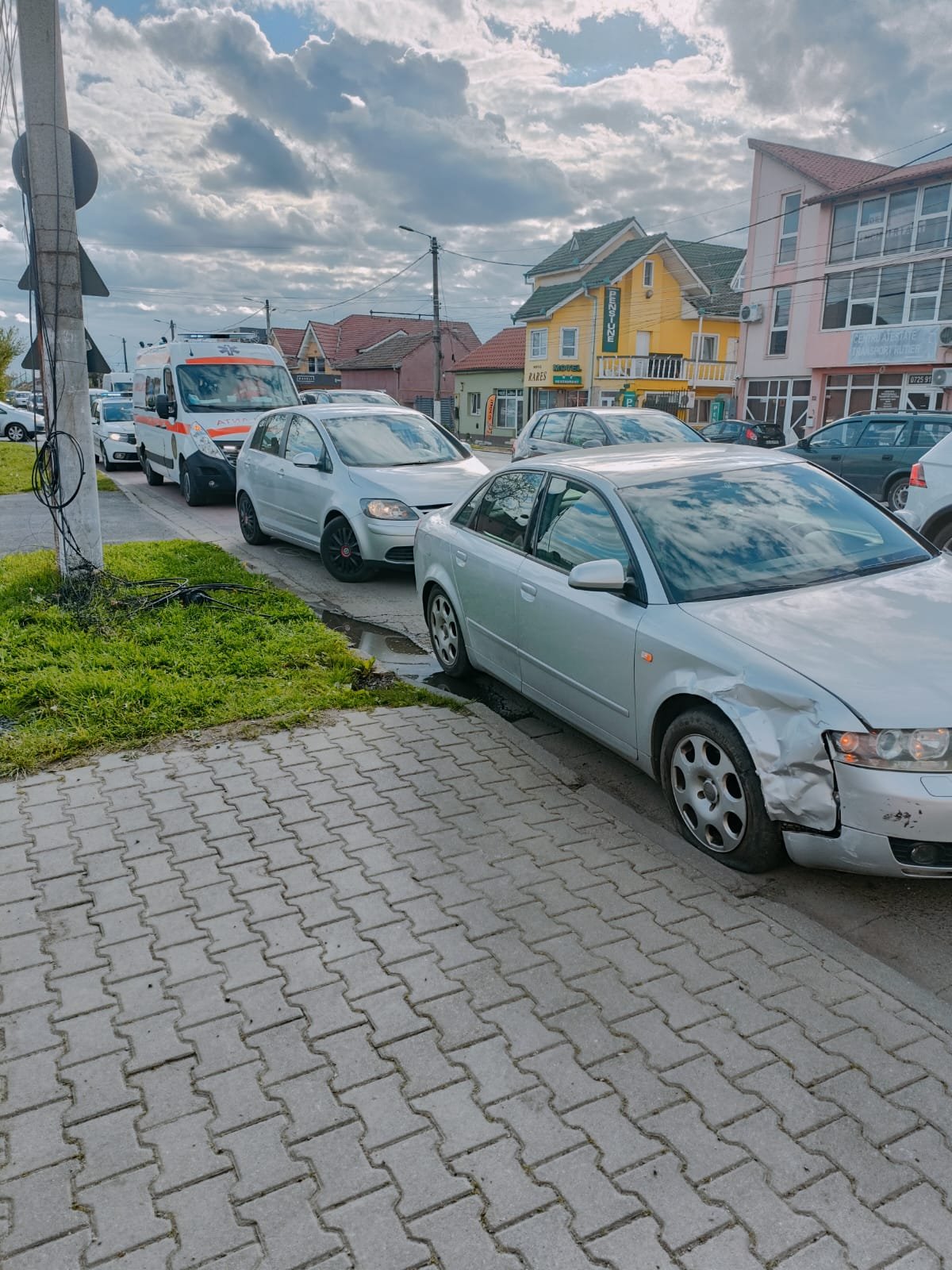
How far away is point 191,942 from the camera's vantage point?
3234 mm

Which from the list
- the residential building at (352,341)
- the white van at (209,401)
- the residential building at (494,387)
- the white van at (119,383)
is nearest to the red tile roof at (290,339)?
the residential building at (352,341)

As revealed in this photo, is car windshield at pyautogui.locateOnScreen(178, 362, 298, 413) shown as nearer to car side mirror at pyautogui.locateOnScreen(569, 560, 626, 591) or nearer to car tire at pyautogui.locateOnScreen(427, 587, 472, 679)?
car tire at pyautogui.locateOnScreen(427, 587, 472, 679)

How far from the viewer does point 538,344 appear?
156ft

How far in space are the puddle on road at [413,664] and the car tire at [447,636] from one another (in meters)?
0.11

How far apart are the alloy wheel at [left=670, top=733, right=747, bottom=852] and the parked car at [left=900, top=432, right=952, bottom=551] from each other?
18.7 ft

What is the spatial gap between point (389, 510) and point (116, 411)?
57.6ft

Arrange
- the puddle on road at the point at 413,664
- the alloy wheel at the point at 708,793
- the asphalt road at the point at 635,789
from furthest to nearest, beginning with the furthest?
the puddle on road at the point at 413,664
the alloy wheel at the point at 708,793
the asphalt road at the point at 635,789

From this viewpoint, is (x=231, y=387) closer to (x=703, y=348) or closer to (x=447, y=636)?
(x=447, y=636)

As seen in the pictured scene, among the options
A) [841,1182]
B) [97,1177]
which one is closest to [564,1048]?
[841,1182]

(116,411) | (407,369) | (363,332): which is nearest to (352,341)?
(363,332)

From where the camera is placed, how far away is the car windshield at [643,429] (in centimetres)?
1281

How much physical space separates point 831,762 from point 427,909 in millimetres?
1516

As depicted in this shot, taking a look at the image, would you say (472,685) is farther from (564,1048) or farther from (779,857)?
(564,1048)

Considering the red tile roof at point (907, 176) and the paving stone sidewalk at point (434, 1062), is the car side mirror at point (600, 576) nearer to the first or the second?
the paving stone sidewalk at point (434, 1062)
